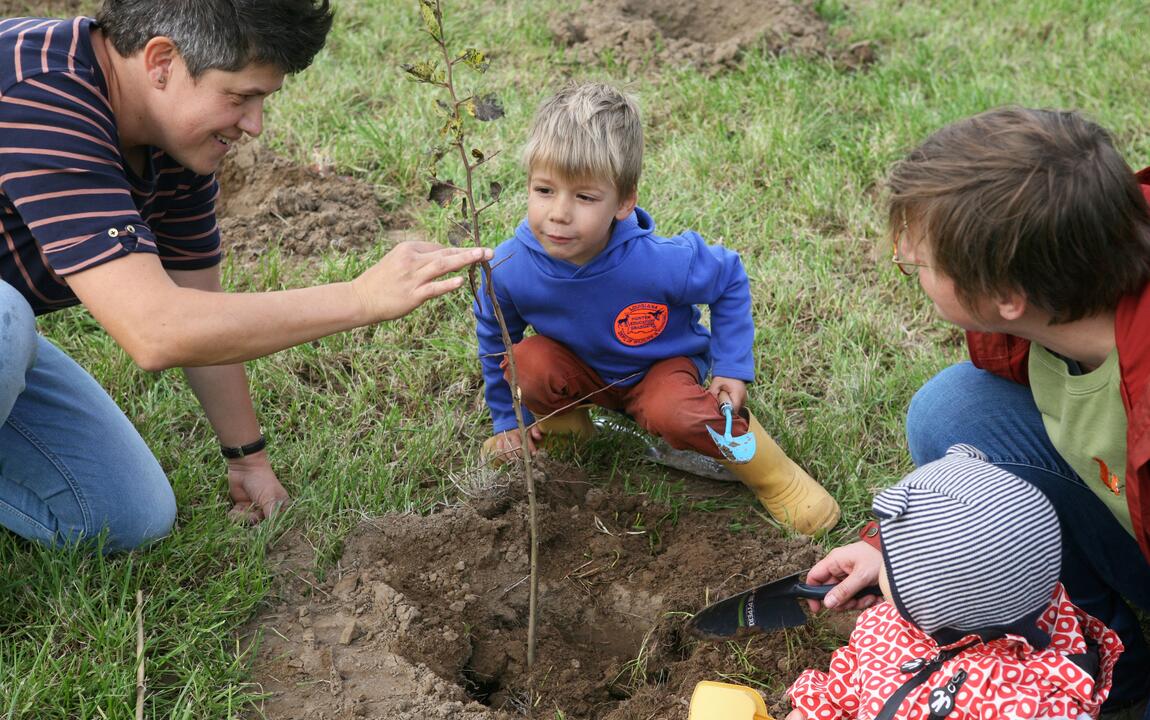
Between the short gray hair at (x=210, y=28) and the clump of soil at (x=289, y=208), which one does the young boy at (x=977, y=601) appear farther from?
the clump of soil at (x=289, y=208)

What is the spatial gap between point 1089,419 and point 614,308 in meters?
1.21

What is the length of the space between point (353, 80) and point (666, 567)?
298 centimetres

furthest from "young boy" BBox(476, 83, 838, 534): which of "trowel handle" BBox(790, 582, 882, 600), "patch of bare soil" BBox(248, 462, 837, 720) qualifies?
"trowel handle" BBox(790, 582, 882, 600)

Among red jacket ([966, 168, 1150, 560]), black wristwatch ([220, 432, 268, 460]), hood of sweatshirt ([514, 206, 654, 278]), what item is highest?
red jacket ([966, 168, 1150, 560])

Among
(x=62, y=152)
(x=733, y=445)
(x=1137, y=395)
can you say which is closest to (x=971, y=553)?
(x=1137, y=395)

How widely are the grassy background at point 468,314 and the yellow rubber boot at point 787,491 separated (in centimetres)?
8

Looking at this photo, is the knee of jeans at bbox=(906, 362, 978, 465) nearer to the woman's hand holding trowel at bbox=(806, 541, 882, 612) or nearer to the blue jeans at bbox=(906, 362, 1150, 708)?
the blue jeans at bbox=(906, 362, 1150, 708)

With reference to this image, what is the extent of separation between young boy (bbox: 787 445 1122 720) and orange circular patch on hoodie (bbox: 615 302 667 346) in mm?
1063

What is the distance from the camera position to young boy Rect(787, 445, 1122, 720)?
1.77m

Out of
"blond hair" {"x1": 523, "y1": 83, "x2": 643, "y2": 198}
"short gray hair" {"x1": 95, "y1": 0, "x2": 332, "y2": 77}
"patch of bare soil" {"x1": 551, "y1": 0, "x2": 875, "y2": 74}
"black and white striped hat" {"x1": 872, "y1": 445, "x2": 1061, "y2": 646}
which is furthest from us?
"patch of bare soil" {"x1": 551, "y1": 0, "x2": 875, "y2": 74}

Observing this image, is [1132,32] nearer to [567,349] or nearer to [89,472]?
[567,349]

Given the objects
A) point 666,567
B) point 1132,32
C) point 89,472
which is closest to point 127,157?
point 89,472

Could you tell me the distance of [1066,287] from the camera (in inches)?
74.3

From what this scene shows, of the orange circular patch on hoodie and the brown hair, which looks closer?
the brown hair
